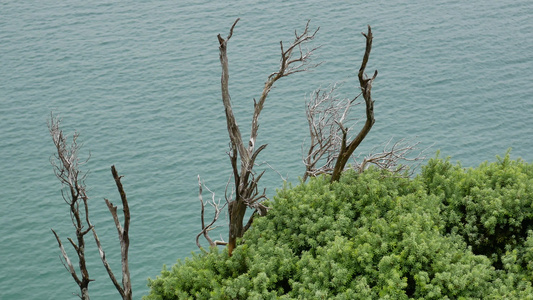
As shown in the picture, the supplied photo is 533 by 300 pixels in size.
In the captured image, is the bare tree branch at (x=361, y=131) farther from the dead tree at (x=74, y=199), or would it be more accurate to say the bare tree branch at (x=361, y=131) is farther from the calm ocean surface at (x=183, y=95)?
the calm ocean surface at (x=183, y=95)

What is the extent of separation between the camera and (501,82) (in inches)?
1207

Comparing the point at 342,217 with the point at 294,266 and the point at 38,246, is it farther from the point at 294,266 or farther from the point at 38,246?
the point at 38,246

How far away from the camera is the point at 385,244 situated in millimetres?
9695

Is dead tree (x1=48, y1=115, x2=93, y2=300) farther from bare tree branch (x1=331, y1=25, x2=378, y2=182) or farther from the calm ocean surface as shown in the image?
the calm ocean surface

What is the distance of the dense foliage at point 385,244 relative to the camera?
9.49 m

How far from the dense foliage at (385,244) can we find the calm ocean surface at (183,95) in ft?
34.7

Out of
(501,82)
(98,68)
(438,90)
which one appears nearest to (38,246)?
(98,68)

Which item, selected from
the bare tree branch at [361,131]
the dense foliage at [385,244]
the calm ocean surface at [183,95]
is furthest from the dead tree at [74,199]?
the calm ocean surface at [183,95]

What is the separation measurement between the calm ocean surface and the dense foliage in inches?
416

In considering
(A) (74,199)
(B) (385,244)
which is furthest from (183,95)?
(B) (385,244)

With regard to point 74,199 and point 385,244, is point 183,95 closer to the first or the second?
point 74,199

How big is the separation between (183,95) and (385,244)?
73.5 ft

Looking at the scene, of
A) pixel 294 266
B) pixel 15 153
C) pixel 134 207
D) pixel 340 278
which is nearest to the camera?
pixel 340 278

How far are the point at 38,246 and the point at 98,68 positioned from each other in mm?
13348
